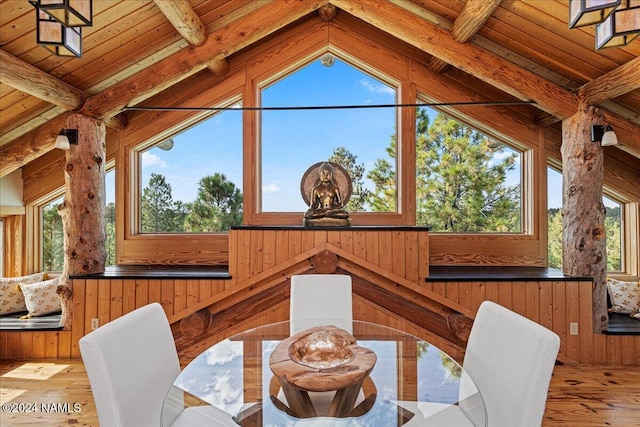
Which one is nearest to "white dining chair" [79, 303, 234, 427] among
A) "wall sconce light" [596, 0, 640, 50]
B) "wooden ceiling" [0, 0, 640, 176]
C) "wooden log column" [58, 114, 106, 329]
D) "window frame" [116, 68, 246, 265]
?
"wooden log column" [58, 114, 106, 329]

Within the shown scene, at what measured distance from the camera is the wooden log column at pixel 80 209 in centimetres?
349

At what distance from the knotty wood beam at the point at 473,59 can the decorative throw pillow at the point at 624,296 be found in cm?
208

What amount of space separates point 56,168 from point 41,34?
3.28 metres

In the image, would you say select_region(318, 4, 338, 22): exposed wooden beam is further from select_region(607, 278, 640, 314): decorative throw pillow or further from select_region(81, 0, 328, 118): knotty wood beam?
select_region(607, 278, 640, 314): decorative throw pillow

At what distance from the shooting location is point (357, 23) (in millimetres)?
4402

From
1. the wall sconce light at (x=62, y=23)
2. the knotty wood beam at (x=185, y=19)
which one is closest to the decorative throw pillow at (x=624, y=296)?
the knotty wood beam at (x=185, y=19)

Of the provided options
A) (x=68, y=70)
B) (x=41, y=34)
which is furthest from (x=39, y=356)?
(x=41, y=34)

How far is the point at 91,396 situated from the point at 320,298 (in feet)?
6.26

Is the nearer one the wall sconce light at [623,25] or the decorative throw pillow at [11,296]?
the wall sconce light at [623,25]

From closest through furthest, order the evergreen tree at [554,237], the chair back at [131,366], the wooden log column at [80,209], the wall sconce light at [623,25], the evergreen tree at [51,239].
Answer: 1. the chair back at [131,366]
2. the wall sconce light at [623,25]
3. the wooden log column at [80,209]
4. the evergreen tree at [554,237]
5. the evergreen tree at [51,239]

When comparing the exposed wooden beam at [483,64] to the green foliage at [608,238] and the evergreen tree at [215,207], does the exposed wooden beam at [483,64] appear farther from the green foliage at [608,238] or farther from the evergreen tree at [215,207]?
the evergreen tree at [215,207]

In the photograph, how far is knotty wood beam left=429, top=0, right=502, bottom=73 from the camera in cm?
297

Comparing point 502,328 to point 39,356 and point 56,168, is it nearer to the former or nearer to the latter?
point 39,356

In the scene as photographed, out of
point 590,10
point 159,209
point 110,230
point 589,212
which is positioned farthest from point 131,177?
point 589,212
